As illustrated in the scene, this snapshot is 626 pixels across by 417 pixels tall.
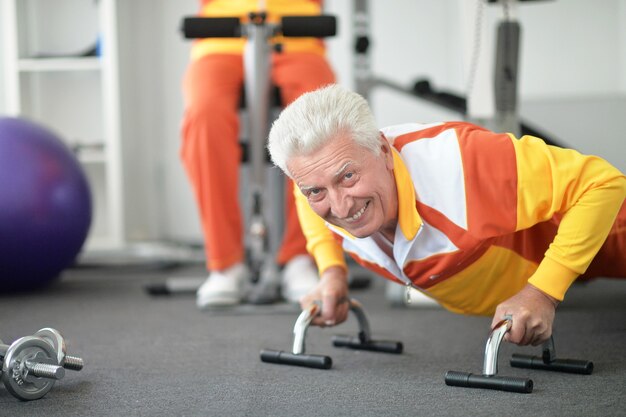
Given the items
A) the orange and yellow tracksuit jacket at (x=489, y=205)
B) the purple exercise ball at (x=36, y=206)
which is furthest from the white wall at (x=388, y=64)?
the orange and yellow tracksuit jacket at (x=489, y=205)

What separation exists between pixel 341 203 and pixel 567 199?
0.40 m

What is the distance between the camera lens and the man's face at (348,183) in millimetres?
1423

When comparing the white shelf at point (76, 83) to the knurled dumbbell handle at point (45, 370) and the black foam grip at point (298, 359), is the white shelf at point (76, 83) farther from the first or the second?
the knurled dumbbell handle at point (45, 370)

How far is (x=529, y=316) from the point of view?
1.39m

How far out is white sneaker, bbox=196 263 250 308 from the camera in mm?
2547

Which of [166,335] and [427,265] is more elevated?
[427,265]

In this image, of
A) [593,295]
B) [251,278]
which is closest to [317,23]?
[251,278]

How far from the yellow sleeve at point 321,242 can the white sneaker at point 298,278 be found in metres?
0.76

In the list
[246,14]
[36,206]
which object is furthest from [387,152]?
[36,206]

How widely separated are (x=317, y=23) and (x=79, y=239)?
48.8 inches

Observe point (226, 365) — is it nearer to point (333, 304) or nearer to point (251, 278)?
point (333, 304)

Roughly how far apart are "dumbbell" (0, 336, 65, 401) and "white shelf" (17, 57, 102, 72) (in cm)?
298

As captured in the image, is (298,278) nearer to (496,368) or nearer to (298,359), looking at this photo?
(298,359)

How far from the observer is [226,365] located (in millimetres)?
1771
